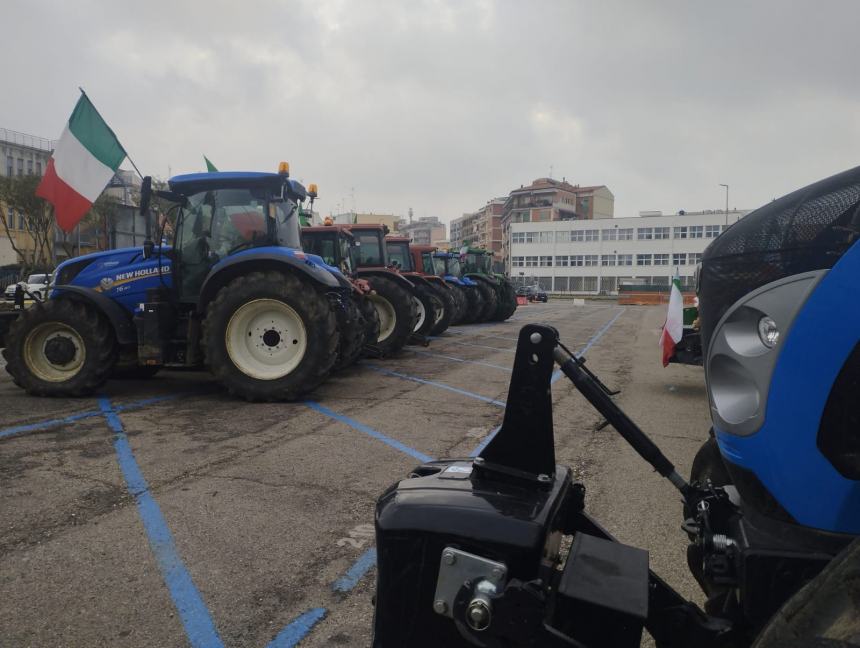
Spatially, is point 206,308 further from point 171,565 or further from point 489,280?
point 489,280

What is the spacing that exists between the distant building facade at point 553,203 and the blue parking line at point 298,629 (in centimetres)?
8083

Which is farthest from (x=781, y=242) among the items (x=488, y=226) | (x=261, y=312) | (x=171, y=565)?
(x=488, y=226)

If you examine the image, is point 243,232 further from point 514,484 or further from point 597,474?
point 514,484

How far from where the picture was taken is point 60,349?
6.84 metres

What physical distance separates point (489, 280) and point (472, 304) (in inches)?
70.0

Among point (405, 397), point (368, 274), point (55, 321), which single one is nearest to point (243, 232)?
point (55, 321)

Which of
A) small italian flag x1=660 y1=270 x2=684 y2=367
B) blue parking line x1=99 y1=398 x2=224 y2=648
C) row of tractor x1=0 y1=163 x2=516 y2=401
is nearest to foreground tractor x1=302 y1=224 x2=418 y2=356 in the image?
row of tractor x1=0 y1=163 x2=516 y2=401

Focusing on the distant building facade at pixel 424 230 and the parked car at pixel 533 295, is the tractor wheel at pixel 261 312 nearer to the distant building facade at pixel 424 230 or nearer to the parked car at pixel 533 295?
the parked car at pixel 533 295

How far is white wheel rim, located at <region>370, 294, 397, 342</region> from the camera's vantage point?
1098 centimetres

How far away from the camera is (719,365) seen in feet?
4.94

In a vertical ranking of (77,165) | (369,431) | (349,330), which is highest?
(77,165)

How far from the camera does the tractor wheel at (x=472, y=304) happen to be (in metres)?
20.2

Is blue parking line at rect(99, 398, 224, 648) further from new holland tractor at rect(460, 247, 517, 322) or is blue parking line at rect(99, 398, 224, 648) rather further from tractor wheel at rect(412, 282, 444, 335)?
new holland tractor at rect(460, 247, 517, 322)

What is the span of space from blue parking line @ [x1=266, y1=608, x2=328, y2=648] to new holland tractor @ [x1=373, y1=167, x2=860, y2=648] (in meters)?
1.00
